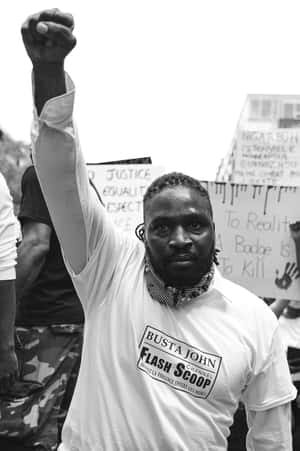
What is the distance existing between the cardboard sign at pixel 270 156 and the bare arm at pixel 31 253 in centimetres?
202

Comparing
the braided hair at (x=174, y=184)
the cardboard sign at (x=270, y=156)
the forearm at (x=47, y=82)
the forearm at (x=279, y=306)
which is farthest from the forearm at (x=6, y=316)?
the cardboard sign at (x=270, y=156)

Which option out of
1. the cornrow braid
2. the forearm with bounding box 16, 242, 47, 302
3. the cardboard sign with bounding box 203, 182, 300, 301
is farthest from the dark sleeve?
the cornrow braid

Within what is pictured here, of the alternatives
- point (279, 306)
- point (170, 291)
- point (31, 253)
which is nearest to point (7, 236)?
point (31, 253)

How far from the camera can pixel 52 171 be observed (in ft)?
6.01

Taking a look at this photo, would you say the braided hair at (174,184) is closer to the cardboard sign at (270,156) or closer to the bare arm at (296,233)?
the bare arm at (296,233)

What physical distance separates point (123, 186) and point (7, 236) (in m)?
1.44

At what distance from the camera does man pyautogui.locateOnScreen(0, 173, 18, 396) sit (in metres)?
3.29

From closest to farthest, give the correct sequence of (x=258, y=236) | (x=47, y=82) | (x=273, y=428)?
(x=47, y=82) → (x=273, y=428) → (x=258, y=236)

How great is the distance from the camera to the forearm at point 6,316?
3285mm

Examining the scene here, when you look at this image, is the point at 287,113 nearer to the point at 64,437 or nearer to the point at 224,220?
the point at 224,220

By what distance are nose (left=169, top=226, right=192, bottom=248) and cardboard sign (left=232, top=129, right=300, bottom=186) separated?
3.12 m

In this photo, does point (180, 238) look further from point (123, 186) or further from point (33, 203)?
point (123, 186)

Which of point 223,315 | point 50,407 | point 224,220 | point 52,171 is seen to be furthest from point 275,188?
point 52,171

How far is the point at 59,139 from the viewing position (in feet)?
5.84
